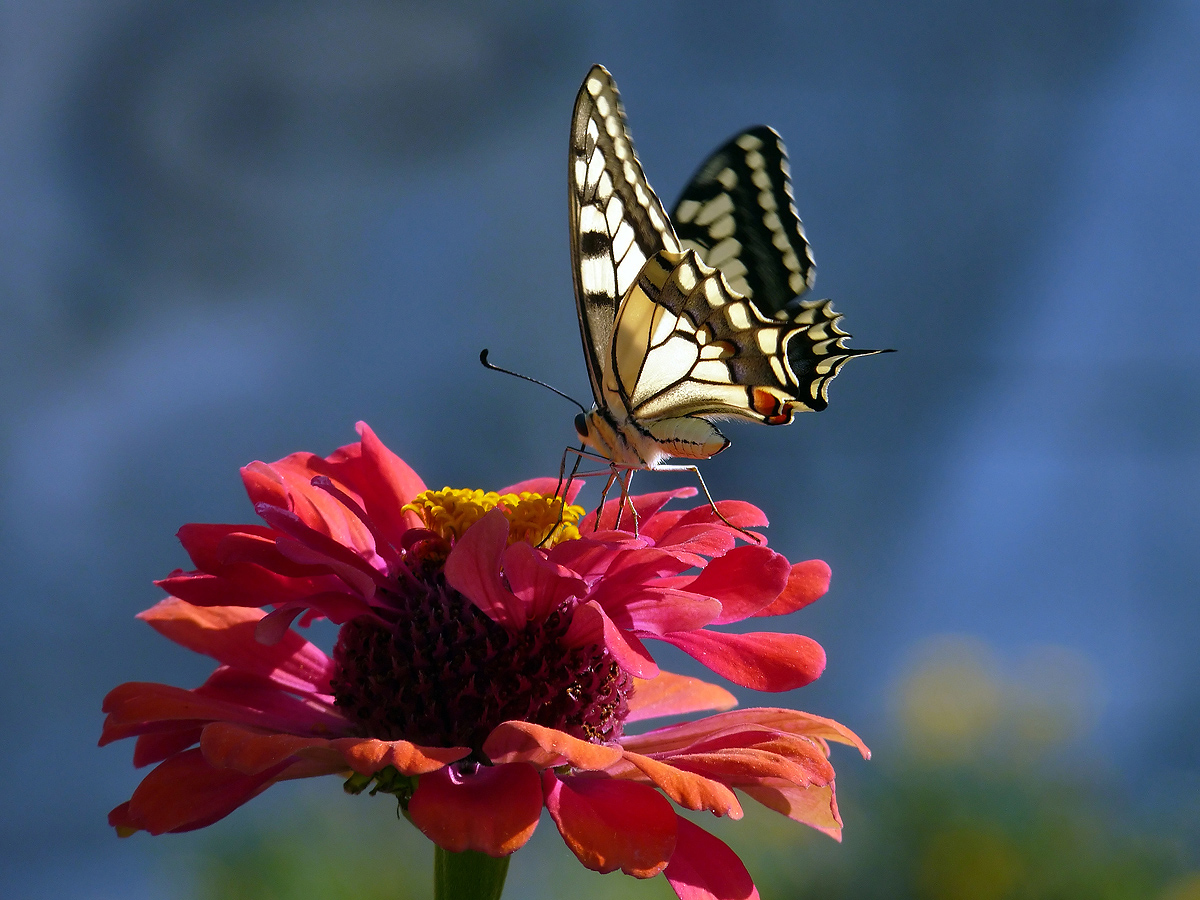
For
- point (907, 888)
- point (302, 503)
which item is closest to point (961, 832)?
point (907, 888)

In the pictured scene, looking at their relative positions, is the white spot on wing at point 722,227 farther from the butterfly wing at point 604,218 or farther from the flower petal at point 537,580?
the flower petal at point 537,580

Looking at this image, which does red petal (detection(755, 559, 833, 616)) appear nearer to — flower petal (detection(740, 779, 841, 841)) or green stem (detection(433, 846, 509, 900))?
flower petal (detection(740, 779, 841, 841))

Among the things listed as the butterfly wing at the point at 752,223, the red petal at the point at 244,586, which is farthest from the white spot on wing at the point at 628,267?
the red petal at the point at 244,586

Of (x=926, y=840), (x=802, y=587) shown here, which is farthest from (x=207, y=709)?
(x=926, y=840)

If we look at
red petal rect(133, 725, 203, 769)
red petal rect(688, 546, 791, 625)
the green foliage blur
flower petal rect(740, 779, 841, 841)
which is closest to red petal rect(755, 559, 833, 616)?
red petal rect(688, 546, 791, 625)

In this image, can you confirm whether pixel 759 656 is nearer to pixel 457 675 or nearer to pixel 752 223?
pixel 457 675
